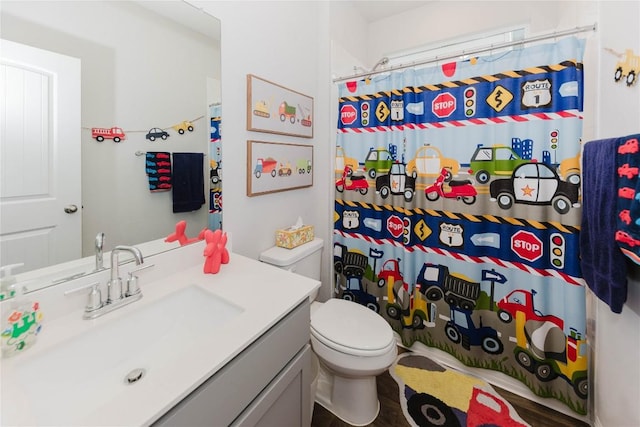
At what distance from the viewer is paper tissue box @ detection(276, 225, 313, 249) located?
1.72 m

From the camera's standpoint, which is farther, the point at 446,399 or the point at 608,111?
the point at 446,399

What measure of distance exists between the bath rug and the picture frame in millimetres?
1365

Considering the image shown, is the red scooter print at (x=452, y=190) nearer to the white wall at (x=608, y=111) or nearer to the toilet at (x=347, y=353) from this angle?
the white wall at (x=608, y=111)

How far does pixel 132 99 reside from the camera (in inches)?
40.1

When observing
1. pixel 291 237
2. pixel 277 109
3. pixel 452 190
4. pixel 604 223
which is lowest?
pixel 291 237

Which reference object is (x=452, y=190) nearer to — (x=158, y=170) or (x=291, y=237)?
(x=291, y=237)

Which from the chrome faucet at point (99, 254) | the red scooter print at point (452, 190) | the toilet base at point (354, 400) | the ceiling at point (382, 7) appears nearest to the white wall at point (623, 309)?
the red scooter print at point (452, 190)

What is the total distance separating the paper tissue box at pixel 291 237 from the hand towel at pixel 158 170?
28.6 inches

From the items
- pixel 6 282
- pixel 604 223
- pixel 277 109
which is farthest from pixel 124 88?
pixel 604 223

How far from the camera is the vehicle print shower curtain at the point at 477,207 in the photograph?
1366mm

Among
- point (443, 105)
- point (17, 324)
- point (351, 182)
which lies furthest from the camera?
point (351, 182)

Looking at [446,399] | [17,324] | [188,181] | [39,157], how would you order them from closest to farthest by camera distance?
[17,324] < [39,157] < [188,181] < [446,399]

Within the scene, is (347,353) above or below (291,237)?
below

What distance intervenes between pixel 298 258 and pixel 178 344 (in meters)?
0.84
